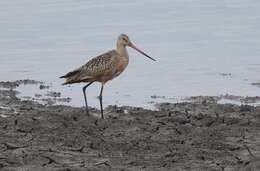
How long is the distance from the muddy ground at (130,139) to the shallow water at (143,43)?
1.85 meters

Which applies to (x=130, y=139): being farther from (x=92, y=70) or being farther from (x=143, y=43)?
(x=143, y=43)

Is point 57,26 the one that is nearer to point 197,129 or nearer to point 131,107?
point 131,107

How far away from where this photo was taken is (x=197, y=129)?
1005 cm

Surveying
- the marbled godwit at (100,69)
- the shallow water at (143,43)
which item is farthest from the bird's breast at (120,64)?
the shallow water at (143,43)

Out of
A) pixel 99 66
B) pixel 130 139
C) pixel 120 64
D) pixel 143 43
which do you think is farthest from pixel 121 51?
pixel 143 43

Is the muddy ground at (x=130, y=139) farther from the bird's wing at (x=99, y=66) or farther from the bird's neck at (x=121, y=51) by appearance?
the bird's neck at (x=121, y=51)

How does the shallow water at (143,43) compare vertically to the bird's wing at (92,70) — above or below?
above

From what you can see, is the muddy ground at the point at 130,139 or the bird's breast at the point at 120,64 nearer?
the muddy ground at the point at 130,139

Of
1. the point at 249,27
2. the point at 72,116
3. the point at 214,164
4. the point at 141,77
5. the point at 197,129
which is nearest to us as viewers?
the point at 214,164

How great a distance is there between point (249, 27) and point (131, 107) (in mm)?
7537

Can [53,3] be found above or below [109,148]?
above

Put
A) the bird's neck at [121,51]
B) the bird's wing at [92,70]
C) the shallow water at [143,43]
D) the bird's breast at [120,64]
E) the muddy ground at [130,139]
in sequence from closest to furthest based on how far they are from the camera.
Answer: the muddy ground at [130,139]
the bird's wing at [92,70]
the bird's breast at [120,64]
the bird's neck at [121,51]
the shallow water at [143,43]

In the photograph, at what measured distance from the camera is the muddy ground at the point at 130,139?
8.37m

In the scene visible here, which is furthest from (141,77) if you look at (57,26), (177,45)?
(57,26)
